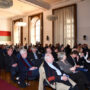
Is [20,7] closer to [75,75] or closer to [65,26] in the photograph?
[65,26]

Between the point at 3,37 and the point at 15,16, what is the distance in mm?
3528

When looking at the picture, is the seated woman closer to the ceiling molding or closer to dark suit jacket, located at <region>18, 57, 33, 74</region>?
dark suit jacket, located at <region>18, 57, 33, 74</region>

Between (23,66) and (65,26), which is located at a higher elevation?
(65,26)

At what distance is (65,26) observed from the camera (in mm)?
11633

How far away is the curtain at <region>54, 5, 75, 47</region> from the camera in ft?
36.7

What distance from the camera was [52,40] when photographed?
12586mm

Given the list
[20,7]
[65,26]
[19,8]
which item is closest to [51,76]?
[65,26]

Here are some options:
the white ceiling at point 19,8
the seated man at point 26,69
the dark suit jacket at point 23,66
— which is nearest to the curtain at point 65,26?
the white ceiling at point 19,8

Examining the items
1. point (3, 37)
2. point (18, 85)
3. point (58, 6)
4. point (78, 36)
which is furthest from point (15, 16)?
point (18, 85)

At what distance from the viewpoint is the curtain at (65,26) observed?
11.2m

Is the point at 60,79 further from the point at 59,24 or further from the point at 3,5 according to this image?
the point at 59,24

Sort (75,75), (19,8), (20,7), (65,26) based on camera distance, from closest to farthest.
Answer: (75,75), (65,26), (20,7), (19,8)

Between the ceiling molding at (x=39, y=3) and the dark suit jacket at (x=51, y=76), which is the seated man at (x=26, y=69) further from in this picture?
the ceiling molding at (x=39, y=3)

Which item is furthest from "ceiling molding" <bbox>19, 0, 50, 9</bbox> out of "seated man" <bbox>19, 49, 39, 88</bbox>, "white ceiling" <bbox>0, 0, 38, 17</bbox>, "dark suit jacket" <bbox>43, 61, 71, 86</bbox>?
"dark suit jacket" <bbox>43, 61, 71, 86</bbox>
